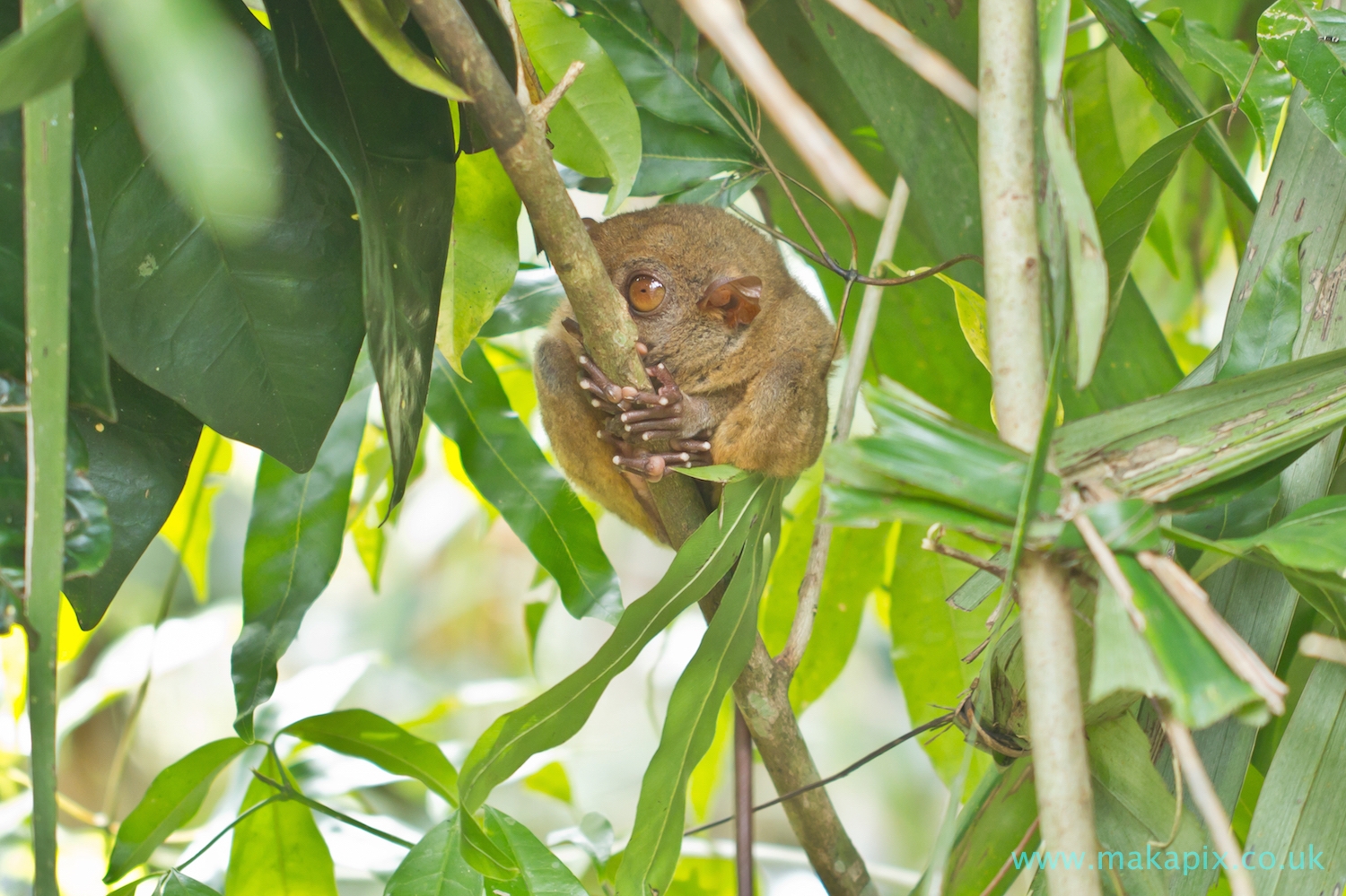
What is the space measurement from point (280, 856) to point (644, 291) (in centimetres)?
136

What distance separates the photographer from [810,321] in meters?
2.09

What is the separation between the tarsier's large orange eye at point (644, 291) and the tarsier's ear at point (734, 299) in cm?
11

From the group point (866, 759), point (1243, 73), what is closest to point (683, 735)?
point (866, 759)

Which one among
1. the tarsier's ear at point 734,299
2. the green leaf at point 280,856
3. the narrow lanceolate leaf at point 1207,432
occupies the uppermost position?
the tarsier's ear at point 734,299

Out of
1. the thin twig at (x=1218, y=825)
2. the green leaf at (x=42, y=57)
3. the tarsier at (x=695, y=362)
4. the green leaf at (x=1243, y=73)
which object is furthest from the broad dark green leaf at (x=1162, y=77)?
the green leaf at (x=42, y=57)

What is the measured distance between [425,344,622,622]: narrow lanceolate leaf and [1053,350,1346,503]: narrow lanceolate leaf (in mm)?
1043

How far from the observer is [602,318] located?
4.31ft

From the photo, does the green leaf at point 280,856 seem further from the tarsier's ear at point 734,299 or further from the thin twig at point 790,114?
the thin twig at point 790,114

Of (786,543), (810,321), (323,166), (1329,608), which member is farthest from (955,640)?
(323,166)

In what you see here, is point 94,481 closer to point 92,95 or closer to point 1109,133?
point 92,95

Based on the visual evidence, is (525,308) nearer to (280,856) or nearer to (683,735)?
(683,735)

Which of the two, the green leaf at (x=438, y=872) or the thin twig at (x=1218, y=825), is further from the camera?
the green leaf at (x=438, y=872)

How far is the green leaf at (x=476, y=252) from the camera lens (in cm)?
151

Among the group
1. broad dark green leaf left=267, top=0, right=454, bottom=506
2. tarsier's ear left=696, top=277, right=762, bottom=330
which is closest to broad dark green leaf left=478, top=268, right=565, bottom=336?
tarsier's ear left=696, top=277, right=762, bottom=330
